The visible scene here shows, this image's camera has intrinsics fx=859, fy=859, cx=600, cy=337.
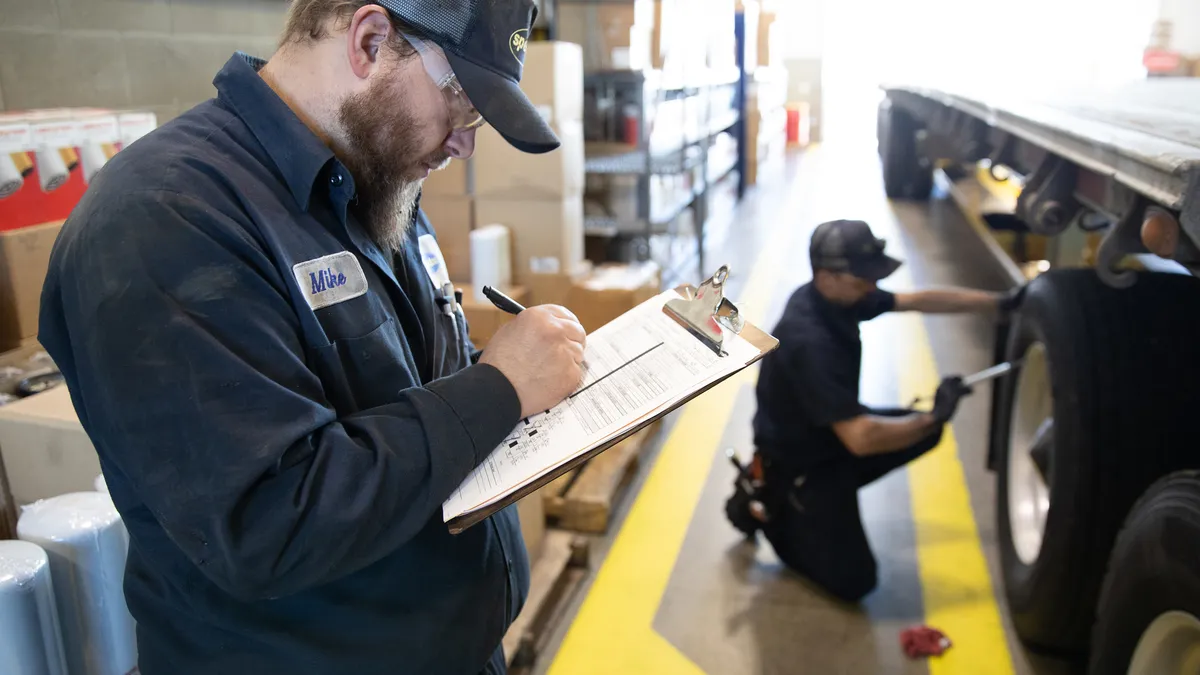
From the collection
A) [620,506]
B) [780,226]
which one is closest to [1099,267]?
[620,506]

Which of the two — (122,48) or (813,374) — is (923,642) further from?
(122,48)

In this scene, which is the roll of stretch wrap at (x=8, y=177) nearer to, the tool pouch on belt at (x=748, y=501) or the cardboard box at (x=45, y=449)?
the cardboard box at (x=45, y=449)

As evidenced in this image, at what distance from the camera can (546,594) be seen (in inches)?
112

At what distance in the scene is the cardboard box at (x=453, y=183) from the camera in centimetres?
412

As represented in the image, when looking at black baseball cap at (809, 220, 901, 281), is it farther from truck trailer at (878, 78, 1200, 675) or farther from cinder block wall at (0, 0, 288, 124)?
cinder block wall at (0, 0, 288, 124)

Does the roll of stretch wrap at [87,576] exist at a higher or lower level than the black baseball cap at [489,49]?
lower

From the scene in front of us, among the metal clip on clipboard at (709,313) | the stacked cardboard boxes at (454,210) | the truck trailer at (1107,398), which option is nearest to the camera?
the metal clip on clipboard at (709,313)

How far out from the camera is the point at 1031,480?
296cm

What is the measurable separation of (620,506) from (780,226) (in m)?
5.30

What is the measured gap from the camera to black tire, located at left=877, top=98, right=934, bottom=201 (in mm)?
8107

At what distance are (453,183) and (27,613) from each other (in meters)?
2.87

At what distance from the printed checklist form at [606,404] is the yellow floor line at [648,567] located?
3.50 feet

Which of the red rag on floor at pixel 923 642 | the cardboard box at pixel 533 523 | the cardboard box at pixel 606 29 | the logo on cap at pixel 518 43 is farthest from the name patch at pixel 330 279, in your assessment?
the cardboard box at pixel 606 29

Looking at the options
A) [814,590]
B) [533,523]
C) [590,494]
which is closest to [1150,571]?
[814,590]
